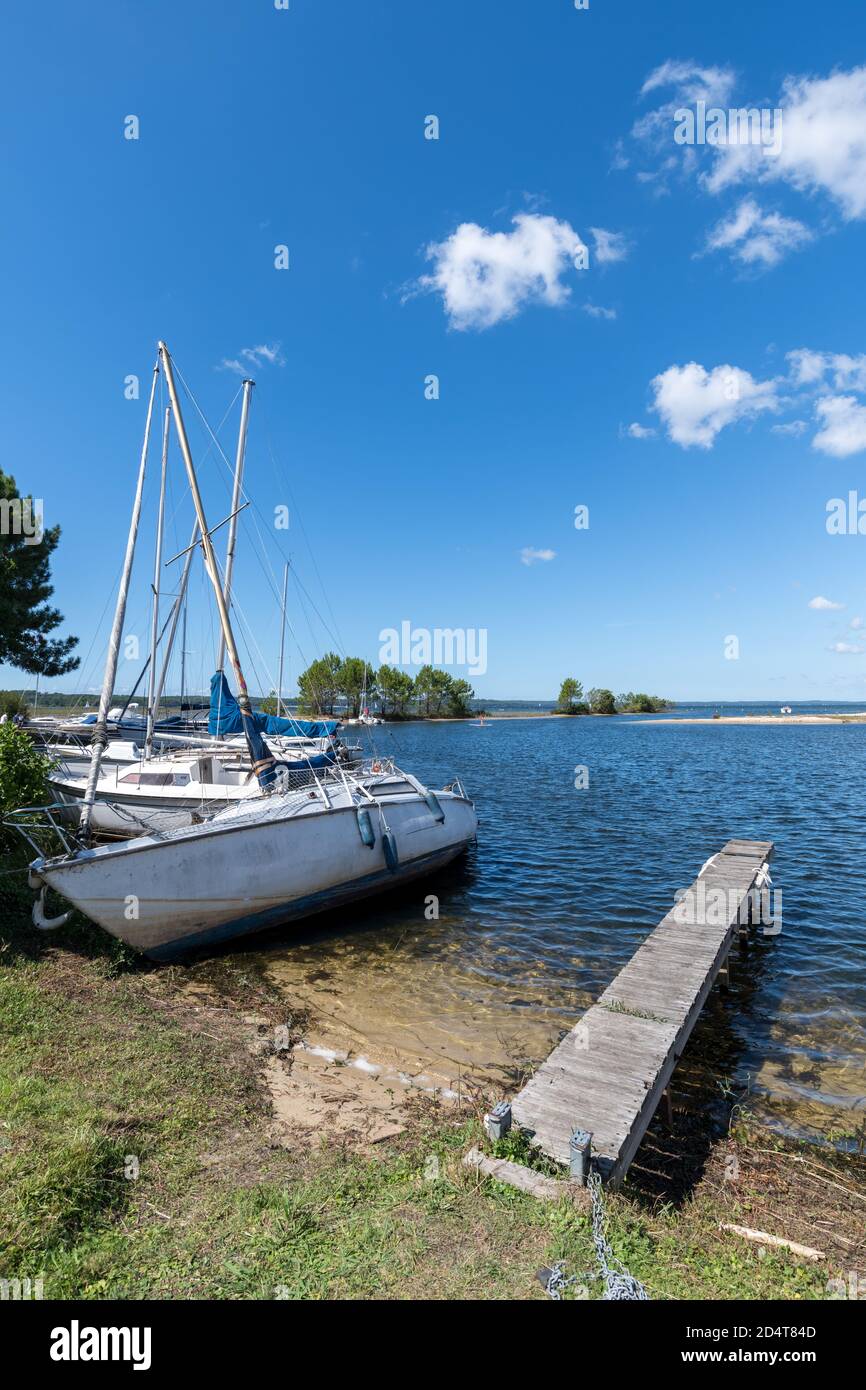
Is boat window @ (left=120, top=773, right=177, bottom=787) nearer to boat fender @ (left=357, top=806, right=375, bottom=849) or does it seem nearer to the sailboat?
the sailboat

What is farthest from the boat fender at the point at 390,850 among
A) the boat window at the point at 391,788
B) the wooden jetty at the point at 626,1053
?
the wooden jetty at the point at 626,1053

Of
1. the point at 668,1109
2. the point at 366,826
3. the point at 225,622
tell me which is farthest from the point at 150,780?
the point at 668,1109

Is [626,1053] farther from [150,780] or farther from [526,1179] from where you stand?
[150,780]

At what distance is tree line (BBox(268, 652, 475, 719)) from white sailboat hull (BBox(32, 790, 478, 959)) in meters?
99.3

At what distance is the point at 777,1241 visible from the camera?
5477 mm

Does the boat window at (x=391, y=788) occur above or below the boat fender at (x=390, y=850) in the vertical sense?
above

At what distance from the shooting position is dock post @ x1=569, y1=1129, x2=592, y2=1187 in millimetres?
5414

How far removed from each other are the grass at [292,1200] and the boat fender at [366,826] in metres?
6.70

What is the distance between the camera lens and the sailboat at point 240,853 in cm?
1115

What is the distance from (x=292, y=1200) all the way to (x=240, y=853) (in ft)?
26.1

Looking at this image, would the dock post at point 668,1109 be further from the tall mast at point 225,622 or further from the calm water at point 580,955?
the tall mast at point 225,622

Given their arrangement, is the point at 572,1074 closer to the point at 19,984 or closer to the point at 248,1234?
the point at 248,1234

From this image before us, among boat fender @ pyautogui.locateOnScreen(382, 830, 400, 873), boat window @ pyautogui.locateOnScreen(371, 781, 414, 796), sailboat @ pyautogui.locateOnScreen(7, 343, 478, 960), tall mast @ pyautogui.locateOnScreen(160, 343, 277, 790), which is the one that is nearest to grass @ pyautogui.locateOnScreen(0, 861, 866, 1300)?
sailboat @ pyautogui.locateOnScreen(7, 343, 478, 960)

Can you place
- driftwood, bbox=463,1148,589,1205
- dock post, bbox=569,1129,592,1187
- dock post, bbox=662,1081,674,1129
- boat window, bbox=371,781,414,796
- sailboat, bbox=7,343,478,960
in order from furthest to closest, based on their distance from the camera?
boat window, bbox=371,781,414,796 → sailboat, bbox=7,343,478,960 → dock post, bbox=662,1081,674,1129 → dock post, bbox=569,1129,592,1187 → driftwood, bbox=463,1148,589,1205
